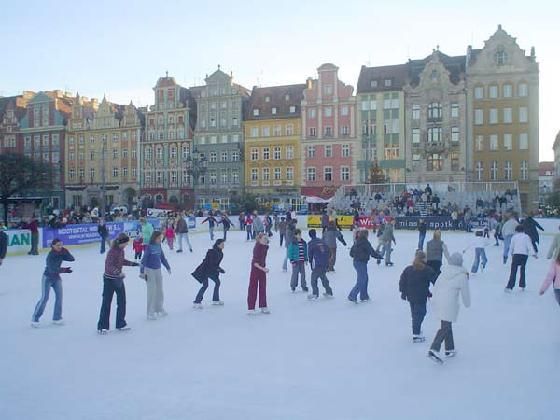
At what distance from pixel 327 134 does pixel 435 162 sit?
10539mm

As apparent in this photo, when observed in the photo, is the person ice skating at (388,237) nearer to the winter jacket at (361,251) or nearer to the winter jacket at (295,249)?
the winter jacket at (295,249)

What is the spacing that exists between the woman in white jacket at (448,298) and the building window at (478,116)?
47.3 meters

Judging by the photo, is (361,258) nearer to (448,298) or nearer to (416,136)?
(448,298)

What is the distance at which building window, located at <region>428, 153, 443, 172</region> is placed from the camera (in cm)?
5072

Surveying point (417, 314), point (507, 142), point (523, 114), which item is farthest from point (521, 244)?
point (523, 114)

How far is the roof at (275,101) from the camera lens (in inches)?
2217

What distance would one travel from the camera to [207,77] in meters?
58.0

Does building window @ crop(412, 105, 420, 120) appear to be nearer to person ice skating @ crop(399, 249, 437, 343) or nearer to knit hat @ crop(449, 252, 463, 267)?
person ice skating @ crop(399, 249, 437, 343)

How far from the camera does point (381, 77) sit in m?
53.4

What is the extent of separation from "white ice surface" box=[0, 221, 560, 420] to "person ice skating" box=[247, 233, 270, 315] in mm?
263

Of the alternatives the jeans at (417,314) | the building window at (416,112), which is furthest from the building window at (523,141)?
the jeans at (417,314)

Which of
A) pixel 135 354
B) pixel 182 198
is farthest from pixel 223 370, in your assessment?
pixel 182 198

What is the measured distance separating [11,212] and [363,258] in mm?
51517

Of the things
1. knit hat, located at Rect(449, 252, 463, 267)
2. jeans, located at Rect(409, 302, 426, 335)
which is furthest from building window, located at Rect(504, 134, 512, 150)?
knit hat, located at Rect(449, 252, 463, 267)
